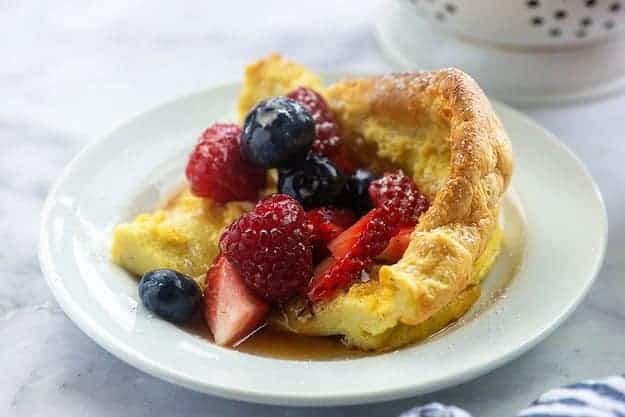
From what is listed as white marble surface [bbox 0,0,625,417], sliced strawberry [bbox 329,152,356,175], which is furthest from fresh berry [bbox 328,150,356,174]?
white marble surface [bbox 0,0,625,417]

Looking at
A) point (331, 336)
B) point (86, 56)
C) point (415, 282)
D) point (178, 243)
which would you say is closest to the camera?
point (415, 282)

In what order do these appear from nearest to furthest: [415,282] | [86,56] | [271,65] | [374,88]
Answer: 1. [415,282]
2. [374,88]
3. [271,65]
4. [86,56]

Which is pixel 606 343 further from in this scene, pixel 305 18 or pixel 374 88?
pixel 305 18

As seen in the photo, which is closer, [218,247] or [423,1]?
[218,247]

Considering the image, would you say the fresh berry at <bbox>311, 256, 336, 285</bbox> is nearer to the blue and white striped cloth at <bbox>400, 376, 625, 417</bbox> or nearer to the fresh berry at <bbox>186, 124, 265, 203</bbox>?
the fresh berry at <bbox>186, 124, 265, 203</bbox>

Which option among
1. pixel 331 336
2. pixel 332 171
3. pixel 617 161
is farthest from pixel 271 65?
pixel 617 161

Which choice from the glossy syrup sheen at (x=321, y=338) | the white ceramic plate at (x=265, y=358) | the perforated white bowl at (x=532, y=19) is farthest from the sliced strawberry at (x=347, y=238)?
the perforated white bowl at (x=532, y=19)
